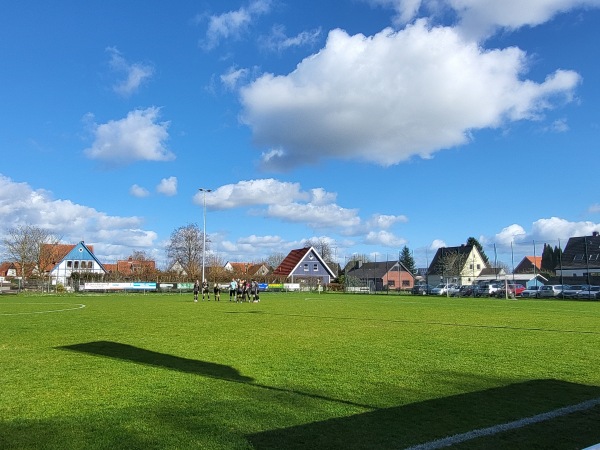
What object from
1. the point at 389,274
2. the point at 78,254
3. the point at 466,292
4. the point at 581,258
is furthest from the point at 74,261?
the point at 581,258

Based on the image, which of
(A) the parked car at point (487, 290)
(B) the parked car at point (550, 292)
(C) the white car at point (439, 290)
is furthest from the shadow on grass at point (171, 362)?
(C) the white car at point (439, 290)

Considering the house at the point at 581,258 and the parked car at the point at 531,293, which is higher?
the house at the point at 581,258

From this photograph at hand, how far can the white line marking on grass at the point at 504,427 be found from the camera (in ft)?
18.0

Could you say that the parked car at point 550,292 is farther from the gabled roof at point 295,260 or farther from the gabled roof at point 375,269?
the gabled roof at point 295,260

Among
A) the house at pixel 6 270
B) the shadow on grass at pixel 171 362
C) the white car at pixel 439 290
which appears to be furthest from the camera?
the house at pixel 6 270

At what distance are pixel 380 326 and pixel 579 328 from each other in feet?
24.3

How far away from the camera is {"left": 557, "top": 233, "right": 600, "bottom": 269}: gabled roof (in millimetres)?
59362

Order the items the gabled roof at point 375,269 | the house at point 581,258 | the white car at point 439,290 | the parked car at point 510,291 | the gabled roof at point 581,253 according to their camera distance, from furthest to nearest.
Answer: the gabled roof at point 375,269 → the white car at point 439,290 → the gabled roof at point 581,253 → the house at point 581,258 → the parked car at point 510,291

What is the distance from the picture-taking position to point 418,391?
8.04 m

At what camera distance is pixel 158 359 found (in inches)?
430

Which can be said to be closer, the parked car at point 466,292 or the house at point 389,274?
the parked car at point 466,292

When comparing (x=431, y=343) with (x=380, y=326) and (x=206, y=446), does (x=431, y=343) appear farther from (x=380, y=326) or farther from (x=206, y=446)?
(x=206, y=446)

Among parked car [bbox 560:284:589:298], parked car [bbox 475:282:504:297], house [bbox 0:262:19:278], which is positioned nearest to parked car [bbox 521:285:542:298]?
parked car [bbox 560:284:589:298]

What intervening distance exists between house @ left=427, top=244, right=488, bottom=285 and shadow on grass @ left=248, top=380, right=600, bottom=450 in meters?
80.6
